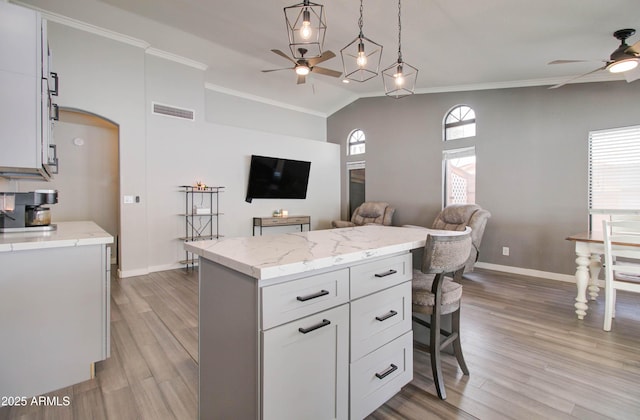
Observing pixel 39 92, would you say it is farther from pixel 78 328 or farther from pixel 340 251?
pixel 340 251

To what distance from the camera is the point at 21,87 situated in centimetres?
180

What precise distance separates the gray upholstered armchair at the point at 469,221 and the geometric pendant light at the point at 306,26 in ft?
10.4

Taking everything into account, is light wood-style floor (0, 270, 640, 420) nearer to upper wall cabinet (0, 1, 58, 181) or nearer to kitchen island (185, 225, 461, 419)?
kitchen island (185, 225, 461, 419)

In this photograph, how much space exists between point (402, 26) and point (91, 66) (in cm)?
425

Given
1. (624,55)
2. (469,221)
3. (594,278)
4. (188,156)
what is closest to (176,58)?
(188,156)

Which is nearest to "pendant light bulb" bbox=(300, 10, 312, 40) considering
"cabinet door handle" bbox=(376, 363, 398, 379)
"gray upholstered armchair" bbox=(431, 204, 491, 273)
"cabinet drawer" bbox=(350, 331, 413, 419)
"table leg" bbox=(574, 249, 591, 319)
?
"cabinet drawer" bbox=(350, 331, 413, 419)

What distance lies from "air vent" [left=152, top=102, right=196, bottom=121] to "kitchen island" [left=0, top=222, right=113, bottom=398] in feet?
10.9

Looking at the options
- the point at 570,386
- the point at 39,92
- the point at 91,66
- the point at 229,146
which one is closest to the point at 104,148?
the point at 91,66

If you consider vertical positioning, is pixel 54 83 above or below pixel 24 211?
above

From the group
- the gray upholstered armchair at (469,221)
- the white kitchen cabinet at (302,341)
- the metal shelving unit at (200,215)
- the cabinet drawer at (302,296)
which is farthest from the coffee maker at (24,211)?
the gray upholstered armchair at (469,221)

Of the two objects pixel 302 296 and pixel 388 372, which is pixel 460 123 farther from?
pixel 302 296

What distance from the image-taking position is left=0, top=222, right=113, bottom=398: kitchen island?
5.51 ft

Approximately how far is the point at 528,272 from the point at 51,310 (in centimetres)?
563

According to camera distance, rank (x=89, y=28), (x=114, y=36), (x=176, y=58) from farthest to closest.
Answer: (x=176, y=58)
(x=114, y=36)
(x=89, y=28)
